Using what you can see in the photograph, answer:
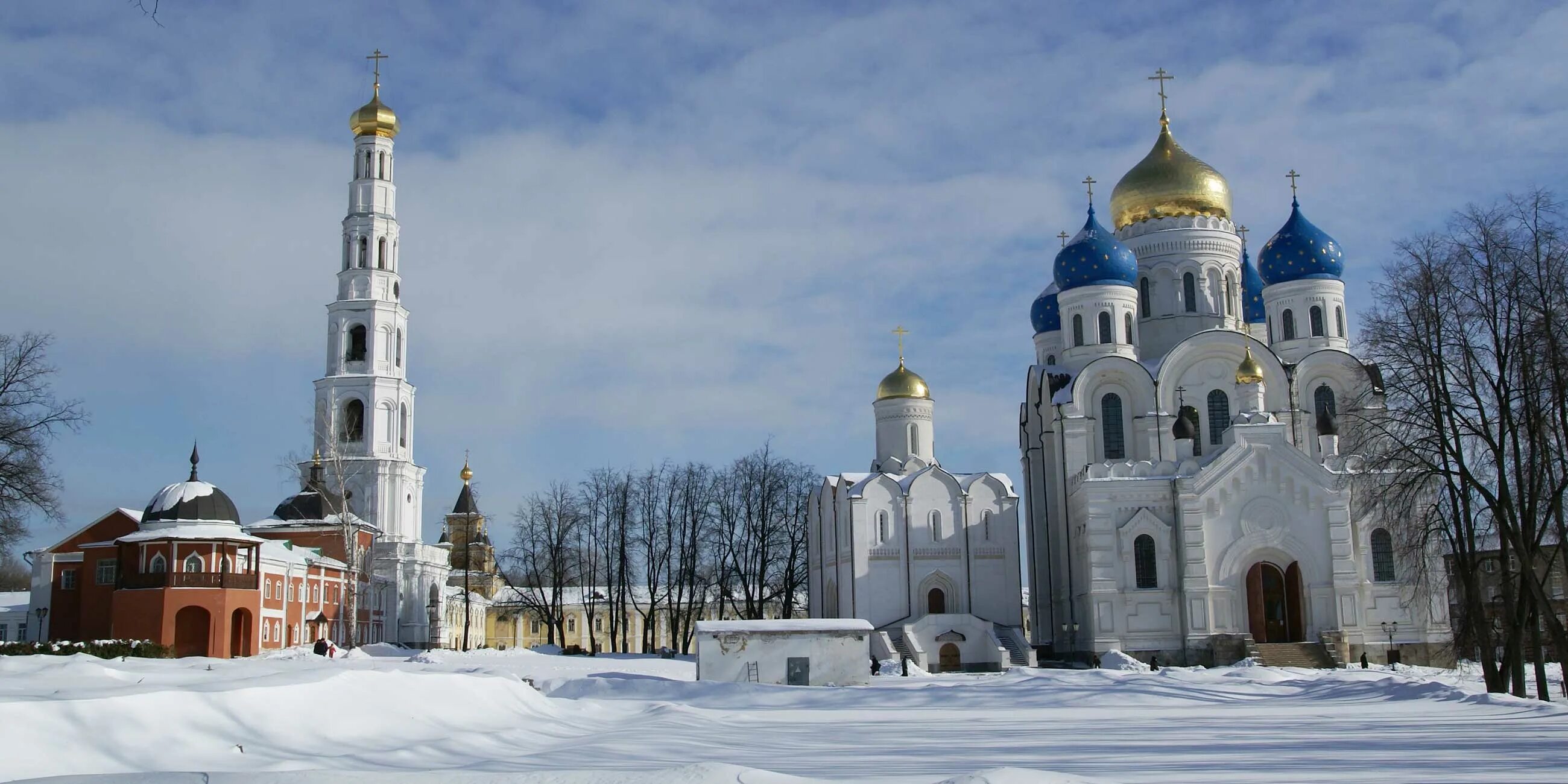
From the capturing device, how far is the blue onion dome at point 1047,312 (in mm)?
49062

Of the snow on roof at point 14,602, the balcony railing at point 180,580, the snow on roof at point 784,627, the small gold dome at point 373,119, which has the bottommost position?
the snow on roof at point 784,627

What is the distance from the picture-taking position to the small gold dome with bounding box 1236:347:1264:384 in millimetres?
38375

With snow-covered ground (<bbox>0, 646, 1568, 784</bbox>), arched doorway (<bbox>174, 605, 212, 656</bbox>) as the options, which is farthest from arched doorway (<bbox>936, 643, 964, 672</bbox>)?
arched doorway (<bbox>174, 605, 212, 656</bbox>)

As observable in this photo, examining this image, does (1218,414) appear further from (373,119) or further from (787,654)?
(373,119)

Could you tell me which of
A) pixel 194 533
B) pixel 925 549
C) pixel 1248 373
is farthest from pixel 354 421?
pixel 1248 373

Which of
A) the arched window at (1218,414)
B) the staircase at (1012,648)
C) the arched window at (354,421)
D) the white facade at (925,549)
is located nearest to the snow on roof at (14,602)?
the arched window at (354,421)

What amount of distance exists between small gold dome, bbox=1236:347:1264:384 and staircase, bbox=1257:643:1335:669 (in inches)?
286

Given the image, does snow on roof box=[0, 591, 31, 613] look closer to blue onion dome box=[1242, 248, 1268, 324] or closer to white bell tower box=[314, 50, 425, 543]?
white bell tower box=[314, 50, 425, 543]

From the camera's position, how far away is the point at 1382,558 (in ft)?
121

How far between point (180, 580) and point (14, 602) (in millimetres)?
15421

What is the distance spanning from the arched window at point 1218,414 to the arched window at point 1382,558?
5.59m

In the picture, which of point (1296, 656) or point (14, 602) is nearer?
point (1296, 656)

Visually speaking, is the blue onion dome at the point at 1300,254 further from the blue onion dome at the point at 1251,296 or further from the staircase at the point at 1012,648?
the staircase at the point at 1012,648

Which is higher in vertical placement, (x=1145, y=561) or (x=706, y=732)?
(x=1145, y=561)
